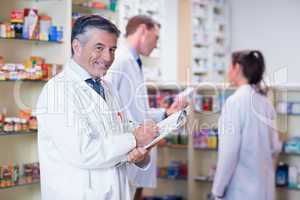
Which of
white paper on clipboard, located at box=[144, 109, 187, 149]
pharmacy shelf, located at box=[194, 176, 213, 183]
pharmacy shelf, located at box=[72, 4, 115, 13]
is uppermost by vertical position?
pharmacy shelf, located at box=[72, 4, 115, 13]

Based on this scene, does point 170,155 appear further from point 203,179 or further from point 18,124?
point 18,124

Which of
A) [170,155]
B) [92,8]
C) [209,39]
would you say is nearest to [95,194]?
[92,8]

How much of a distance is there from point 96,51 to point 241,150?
154 cm

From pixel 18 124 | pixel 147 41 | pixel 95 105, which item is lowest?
pixel 18 124

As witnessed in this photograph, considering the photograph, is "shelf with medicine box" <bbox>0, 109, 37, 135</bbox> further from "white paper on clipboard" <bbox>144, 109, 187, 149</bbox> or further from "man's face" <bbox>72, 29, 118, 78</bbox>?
"white paper on clipboard" <bbox>144, 109, 187, 149</bbox>

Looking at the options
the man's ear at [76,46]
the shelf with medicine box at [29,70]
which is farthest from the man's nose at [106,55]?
the shelf with medicine box at [29,70]

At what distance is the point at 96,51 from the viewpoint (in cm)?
218

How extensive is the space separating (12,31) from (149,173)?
1.29 m

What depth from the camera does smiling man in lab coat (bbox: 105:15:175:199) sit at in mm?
3531

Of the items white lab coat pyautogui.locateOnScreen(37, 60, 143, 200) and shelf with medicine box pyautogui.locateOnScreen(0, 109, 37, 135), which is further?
shelf with medicine box pyautogui.locateOnScreen(0, 109, 37, 135)

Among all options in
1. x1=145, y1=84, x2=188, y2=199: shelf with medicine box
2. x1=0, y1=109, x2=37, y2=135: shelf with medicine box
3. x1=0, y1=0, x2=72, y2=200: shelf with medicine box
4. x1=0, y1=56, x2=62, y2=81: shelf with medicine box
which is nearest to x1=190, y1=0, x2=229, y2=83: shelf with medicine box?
x1=145, y1=84, x2=188, y2=199: shelf with medicine box

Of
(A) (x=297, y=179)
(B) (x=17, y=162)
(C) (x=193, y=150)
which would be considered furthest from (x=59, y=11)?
(A) (x=297, y=179)

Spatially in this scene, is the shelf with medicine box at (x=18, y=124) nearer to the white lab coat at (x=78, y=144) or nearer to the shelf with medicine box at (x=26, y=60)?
the shelf with medicine box at (x=26, y=60)

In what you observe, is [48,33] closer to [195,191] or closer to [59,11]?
[59,11]
